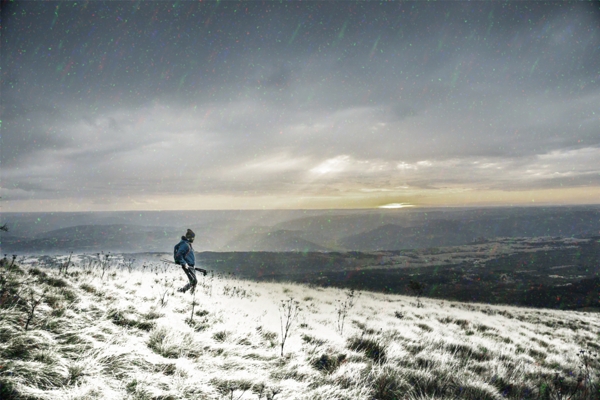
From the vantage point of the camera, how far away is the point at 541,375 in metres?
5.39

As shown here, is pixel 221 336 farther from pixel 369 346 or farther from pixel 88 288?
pixel 88 288

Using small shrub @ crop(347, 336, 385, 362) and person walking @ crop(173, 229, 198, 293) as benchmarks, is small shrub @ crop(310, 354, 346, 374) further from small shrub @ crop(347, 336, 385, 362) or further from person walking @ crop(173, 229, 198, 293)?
person walking @ crop(173, 229, 198, 293)

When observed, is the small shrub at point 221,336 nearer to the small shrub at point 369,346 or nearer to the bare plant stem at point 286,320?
the bare plant stem at point 286,320

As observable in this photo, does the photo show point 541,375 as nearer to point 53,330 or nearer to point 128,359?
point 128,359

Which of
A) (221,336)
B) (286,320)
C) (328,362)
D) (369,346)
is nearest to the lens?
(328,362)

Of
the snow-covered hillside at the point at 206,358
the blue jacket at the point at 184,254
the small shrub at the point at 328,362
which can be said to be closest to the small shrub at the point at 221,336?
the snow-covered hillside at the point at 206,358

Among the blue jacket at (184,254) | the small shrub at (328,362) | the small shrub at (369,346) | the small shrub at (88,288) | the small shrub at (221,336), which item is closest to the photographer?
the small shrub at (328,362)

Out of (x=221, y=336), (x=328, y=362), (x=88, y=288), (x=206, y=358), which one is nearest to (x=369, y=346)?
(x=328, y=362)

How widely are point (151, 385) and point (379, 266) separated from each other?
471ft

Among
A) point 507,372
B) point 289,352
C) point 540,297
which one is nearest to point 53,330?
point 289,352

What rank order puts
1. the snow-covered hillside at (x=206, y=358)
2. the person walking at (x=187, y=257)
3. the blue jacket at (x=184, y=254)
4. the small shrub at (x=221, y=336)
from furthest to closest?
the blue jacket at (x=184, y=254)
the person walking at (x=187, y=257)
the small shrub at (x=221, y=336)
the snow-covered hillside at (x=206, y=358)

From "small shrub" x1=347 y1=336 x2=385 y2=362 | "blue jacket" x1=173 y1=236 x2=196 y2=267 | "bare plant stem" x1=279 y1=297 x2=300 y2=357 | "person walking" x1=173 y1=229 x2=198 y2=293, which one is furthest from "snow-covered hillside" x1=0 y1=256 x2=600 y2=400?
"blue jacket" x1=173 y1=236 x2=196 y2=267

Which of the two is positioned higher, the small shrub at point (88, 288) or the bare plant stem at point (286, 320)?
the small shrub at point (88, 288)

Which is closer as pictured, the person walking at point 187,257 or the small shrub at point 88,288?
the small shrub at point 88,288
